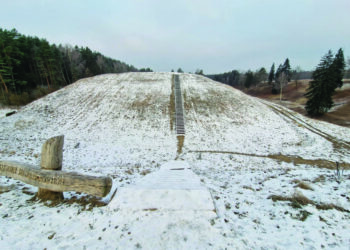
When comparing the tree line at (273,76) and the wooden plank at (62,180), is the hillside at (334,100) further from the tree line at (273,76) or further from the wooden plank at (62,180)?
the wooden plank at (62,180)

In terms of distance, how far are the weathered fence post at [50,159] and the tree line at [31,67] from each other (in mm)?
34359

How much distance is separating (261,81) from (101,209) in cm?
9723

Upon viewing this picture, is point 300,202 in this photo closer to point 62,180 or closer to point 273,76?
point 62,180

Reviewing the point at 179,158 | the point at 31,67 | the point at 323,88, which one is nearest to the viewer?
the point at 179,158

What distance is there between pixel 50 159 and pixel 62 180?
2.87 feet

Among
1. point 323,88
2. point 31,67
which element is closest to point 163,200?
point 323,88

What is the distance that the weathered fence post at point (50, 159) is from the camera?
179 inches

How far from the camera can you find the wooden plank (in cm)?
412

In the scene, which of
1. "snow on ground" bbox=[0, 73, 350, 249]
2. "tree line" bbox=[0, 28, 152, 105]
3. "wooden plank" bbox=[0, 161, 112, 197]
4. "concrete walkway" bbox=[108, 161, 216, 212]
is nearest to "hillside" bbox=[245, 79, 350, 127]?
"snow on ground" bbox=[0, 73, 350, 249]

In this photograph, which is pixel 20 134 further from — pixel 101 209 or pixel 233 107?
pixel 233 107

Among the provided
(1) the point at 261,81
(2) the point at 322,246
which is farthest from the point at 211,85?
(1) the point at 261,81

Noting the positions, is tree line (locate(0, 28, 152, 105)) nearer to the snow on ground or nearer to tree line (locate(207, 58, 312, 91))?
the snow on ground

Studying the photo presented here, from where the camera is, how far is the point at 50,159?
4.55 meters

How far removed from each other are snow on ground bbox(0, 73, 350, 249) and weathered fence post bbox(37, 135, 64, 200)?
386 millimetres
